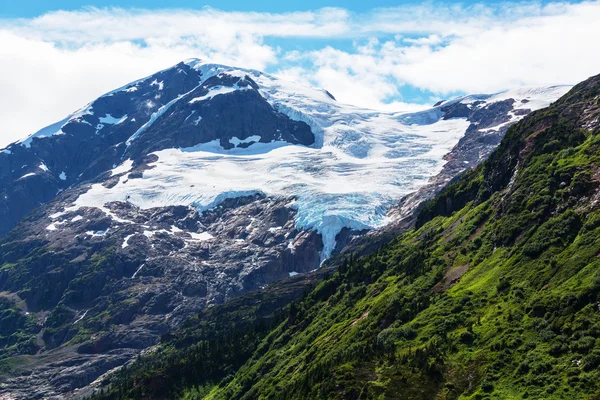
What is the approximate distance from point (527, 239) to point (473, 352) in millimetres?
29119

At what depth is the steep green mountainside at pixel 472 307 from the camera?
8088cm

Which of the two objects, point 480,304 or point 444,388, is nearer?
point 444,388

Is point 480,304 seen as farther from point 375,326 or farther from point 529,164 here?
point 529,164

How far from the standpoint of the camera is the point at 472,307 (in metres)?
99.8

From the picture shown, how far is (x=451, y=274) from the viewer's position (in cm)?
12131

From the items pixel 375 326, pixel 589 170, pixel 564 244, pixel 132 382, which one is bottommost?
pixel 132 382

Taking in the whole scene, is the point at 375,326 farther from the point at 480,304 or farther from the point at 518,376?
the point at 518,376

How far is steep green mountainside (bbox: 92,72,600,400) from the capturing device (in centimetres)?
8088

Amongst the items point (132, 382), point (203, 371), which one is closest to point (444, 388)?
point (203, 371)

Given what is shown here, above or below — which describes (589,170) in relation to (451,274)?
above

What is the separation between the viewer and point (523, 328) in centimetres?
8625

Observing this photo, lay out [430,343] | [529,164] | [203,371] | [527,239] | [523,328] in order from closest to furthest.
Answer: [523,328] → [430,343] → [527,239] → [529,164] → [203,371]

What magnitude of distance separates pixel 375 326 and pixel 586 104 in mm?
70030

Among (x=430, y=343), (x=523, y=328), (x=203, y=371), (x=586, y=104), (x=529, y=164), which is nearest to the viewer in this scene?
(x=523, y=328)
